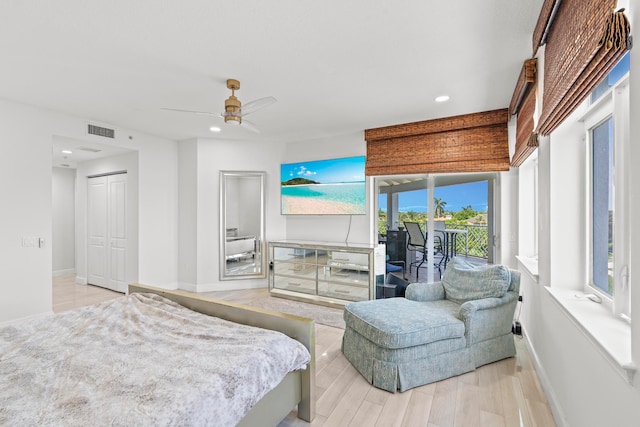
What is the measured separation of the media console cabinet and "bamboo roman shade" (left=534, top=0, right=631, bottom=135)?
2606mm

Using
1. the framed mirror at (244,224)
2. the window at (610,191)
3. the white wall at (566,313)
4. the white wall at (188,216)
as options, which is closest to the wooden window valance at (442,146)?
the white wall at (566,313)

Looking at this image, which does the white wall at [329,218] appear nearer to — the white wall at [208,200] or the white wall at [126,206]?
the white wall at [208,200]

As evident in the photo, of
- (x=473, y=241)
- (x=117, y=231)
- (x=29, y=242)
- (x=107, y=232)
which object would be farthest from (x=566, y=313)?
(x=107, y=232)

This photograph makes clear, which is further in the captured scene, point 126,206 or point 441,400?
point 126,206

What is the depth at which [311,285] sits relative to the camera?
4.48m

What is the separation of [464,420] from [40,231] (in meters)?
4.69

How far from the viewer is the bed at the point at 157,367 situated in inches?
44.4

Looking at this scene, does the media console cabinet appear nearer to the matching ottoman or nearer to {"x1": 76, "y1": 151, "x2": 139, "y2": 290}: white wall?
the matching ottoman

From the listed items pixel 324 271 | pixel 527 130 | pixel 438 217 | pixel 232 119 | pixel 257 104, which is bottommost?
pixel 324 271

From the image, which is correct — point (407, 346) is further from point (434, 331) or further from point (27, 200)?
point (27, 200)

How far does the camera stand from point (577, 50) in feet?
4.39

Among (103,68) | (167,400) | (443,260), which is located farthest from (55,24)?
(443,260)

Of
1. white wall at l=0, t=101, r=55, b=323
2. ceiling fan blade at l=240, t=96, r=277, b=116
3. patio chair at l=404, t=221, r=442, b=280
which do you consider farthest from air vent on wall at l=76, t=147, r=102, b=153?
patio chair at l=404, t=221, r=442, b=280

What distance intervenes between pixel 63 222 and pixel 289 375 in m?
6.97
